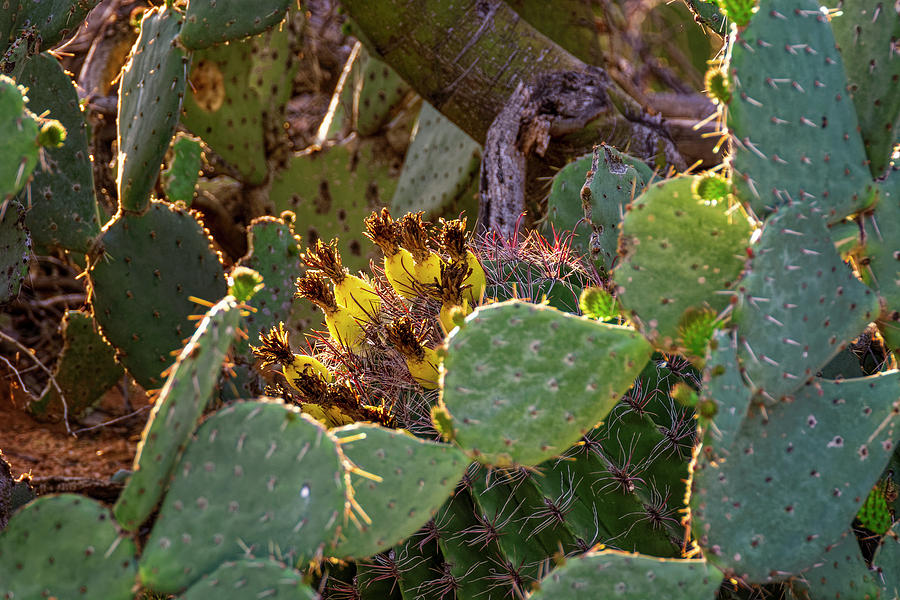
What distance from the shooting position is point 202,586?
889 mm

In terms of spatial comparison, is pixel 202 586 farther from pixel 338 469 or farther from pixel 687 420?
pixel 687 420

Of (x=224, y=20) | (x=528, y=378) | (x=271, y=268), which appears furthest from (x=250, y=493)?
(x=224, y=20)

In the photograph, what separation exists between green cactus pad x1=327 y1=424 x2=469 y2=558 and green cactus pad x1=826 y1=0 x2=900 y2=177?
73cm

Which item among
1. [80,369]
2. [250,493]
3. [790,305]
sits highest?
[790,305]

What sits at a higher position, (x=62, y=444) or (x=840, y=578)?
(x=840, y=578)

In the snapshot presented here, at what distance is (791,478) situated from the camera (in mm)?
1071

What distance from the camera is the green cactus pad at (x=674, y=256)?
1.09 meters

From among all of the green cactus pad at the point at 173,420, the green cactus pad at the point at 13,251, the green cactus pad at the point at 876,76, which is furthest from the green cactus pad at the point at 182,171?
the green cactus pad at the point at 876,76

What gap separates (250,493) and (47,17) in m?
1.58

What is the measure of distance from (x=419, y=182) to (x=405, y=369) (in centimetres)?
183

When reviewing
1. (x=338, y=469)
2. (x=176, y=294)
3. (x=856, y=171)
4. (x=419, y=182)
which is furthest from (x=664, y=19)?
(x=338, y=469)

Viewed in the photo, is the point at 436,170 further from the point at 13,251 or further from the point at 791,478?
the point at 791,478

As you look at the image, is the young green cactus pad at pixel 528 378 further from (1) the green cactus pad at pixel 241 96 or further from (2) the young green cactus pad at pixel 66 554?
(1) the green cactus pad at pixel 241 96

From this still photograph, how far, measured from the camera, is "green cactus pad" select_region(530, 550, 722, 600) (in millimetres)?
1004
